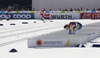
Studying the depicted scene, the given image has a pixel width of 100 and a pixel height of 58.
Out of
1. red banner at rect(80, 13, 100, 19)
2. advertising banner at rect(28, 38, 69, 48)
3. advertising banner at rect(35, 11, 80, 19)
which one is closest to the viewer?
advertising banner at rect(28, 38, 69, 48)

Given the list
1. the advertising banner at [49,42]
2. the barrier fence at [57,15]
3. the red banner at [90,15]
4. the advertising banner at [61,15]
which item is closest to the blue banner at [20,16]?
the barrier fence at [57,15]

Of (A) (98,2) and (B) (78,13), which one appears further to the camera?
(A) (98,2)

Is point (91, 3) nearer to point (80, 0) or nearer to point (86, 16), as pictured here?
point (80, 0)

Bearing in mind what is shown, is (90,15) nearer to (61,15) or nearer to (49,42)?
(61,15)

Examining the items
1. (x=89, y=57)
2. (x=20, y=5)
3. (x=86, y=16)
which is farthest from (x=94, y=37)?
(x=20, y=5)

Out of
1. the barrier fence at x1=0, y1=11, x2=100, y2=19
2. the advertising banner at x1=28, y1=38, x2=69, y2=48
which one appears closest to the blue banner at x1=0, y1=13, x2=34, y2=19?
the barrier fence at x1=0, y1=11, x2=100, y2=19

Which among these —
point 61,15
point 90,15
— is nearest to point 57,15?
point 61,15

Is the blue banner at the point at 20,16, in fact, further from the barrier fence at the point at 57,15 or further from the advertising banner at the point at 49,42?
the advertising banner at the point at 49,42

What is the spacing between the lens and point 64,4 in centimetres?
4991

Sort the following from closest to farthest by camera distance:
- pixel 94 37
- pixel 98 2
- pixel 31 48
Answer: pixel 31 48, pixel 94 37, pixel 98 2

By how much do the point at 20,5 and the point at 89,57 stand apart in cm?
4522

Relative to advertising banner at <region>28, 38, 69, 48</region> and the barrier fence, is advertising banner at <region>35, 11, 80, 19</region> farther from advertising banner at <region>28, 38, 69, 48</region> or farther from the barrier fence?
advertising banner at <region>28, 38, 69, 48</region>

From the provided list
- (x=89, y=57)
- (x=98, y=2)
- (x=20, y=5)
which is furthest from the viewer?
(x=20, y=5)

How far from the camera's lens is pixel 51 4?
166ft
